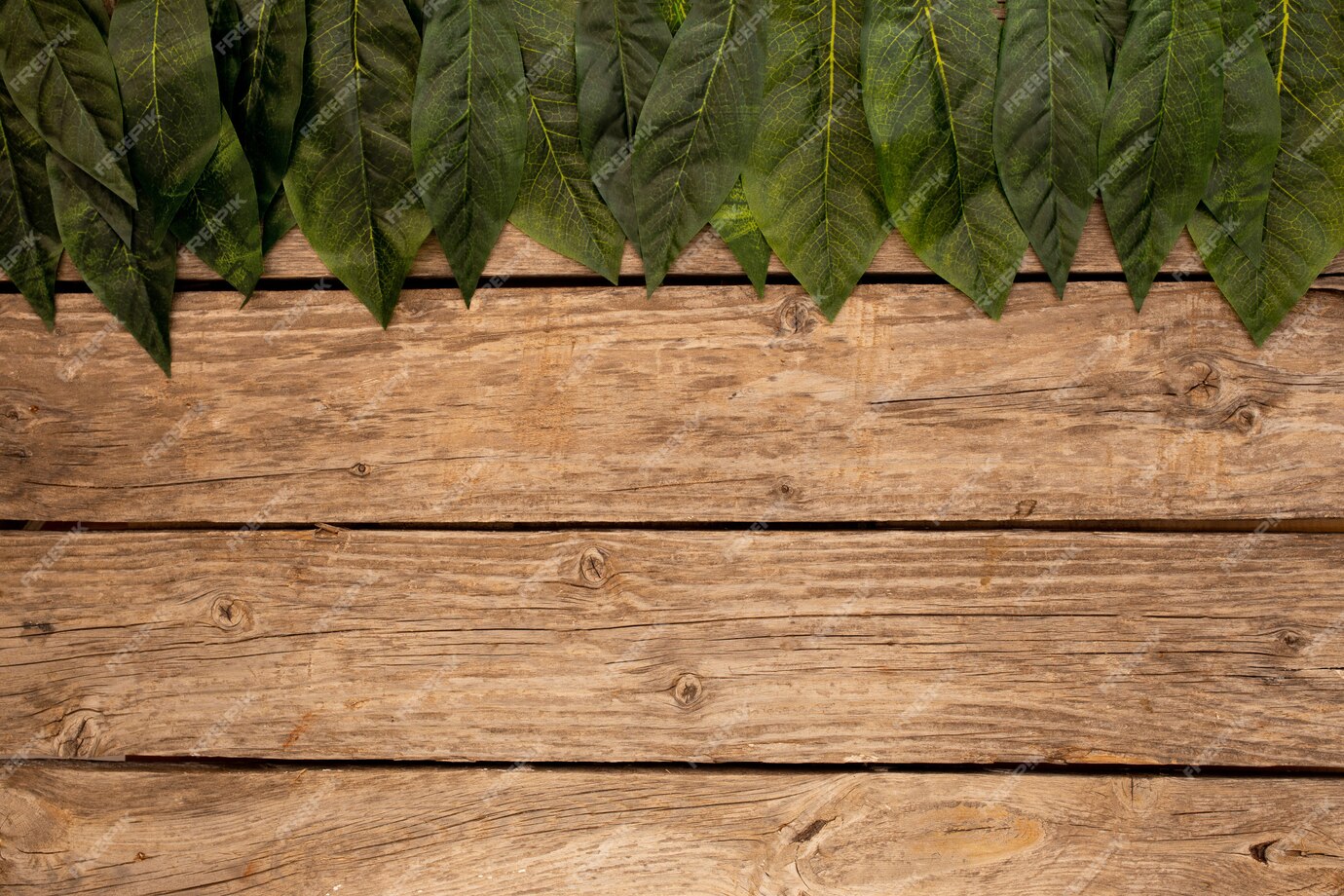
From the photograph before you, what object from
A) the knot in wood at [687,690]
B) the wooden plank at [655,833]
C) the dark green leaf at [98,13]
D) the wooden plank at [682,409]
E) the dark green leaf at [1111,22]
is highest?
the dark green leaf at [1111,22]

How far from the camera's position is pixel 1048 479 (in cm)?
84

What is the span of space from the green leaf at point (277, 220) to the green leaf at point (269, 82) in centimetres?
2

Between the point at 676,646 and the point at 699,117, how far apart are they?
526mm

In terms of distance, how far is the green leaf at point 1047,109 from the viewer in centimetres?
78

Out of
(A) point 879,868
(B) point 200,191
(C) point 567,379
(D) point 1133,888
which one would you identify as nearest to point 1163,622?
(D) point 1133,888

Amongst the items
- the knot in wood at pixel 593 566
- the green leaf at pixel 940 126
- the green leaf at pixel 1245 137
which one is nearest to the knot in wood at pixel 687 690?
the knot in wood at pixel 593 566

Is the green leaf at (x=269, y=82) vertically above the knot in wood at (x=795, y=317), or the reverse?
the green leaf at (x=269, y=82)

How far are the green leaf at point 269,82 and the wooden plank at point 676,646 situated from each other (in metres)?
0.38

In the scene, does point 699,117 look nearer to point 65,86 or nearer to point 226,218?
point 226,218

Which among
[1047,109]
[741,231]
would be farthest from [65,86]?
[1047,109]

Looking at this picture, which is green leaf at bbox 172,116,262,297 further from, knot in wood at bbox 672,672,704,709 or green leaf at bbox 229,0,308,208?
knot in wood at bbox 672,672,704,709

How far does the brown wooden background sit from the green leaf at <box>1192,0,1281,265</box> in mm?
59

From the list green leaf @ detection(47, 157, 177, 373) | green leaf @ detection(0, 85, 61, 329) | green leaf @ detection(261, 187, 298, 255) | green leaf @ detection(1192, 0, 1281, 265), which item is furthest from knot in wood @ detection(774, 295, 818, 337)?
green leaf @ detection(0, 85, 61, 329)

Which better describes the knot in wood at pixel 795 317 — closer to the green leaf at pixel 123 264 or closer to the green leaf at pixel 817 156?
the green leaf at pixel 817 156
